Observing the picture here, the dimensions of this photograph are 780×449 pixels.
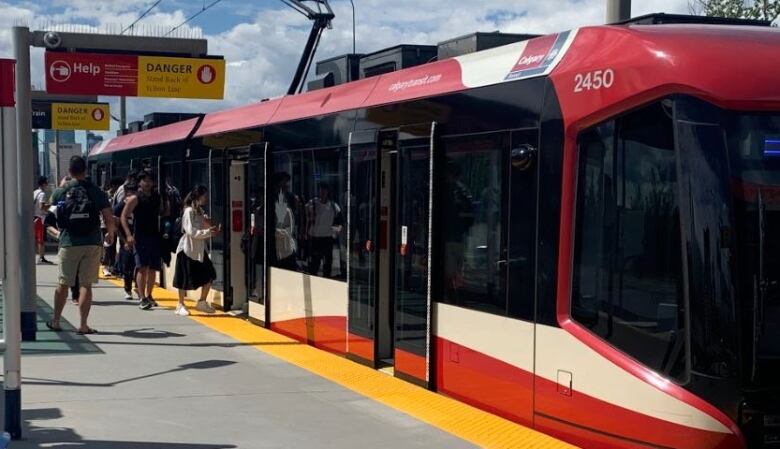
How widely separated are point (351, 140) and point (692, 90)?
4.11 meters

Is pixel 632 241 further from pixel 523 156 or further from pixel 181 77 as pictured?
pixel 181 77

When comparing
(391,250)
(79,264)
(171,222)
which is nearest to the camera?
(391,250)

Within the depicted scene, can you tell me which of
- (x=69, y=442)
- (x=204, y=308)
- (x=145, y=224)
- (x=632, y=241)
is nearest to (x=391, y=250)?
(x=632, y=241)

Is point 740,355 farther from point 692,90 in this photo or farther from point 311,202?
point 311,202

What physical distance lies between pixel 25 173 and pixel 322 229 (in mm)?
2873

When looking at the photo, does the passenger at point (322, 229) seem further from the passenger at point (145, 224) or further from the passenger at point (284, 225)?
the passenger at point (145, 224)

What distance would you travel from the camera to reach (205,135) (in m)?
13.3

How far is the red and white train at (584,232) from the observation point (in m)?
4.91

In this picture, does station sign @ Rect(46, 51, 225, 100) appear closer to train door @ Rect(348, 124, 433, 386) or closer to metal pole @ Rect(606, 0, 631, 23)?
train door @ Rect(348, 124, 433, 386)

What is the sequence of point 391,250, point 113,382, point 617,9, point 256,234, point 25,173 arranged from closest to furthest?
point 113,382
point 391,250
point 617,9
point 25,173
point 256,234

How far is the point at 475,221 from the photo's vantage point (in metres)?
6.68

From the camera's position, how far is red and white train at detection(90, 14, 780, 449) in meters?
4.91

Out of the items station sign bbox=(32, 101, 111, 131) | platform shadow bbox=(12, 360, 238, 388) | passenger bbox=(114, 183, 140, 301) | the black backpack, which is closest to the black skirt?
passenger bbox=(114, 183, 140, 301)

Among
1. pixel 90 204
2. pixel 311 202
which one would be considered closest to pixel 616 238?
pixel 311 202
